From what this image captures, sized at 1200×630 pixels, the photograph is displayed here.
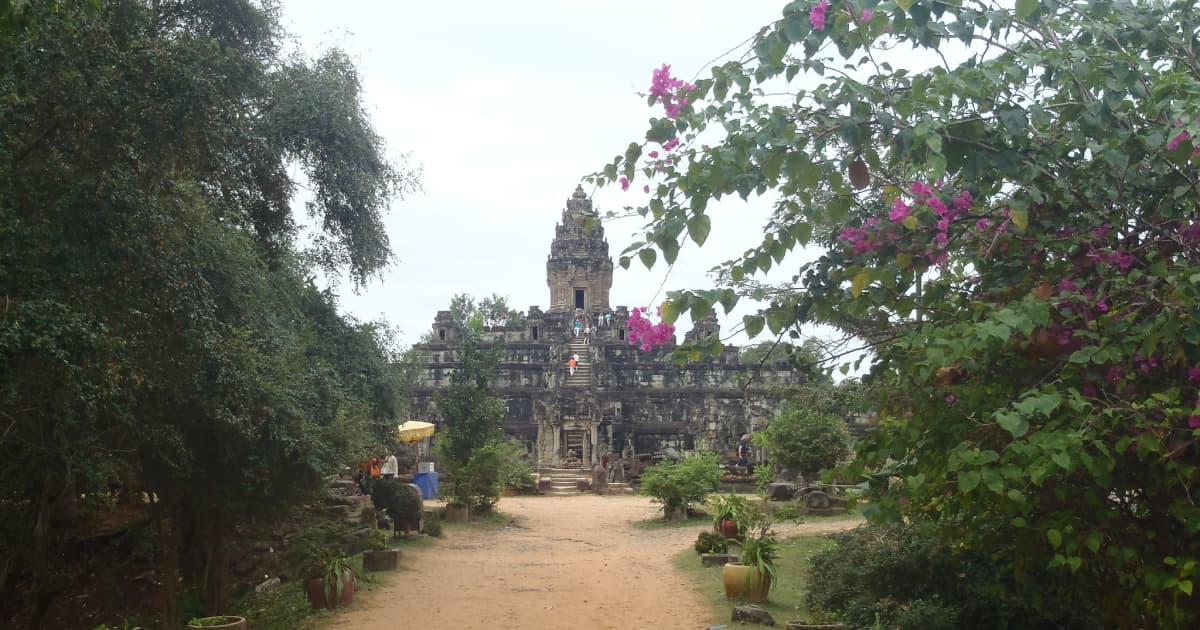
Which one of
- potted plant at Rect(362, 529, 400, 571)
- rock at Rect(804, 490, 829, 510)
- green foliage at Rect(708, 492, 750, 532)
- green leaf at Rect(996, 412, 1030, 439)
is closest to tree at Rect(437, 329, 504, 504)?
rock at Rect(804, 490, 829, 510)

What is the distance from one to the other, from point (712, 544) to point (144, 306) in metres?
8.53

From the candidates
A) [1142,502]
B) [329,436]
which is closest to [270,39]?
[329,436]

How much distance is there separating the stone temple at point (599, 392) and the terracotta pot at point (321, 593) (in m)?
20.4

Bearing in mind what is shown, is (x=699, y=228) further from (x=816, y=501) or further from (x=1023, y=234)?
(x=816, y=501)

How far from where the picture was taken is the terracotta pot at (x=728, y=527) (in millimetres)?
14102

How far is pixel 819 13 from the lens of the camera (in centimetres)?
397

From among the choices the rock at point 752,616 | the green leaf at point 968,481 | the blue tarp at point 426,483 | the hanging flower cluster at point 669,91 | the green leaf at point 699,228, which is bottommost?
the rock at point 752,616

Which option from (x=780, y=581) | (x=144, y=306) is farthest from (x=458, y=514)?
(x=144, y=306)

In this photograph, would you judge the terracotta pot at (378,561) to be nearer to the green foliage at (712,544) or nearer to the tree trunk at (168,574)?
the tree trunk at (168,574)

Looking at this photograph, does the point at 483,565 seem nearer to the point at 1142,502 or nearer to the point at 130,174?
the point at 130,174

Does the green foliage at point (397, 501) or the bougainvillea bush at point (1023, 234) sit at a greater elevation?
the bougainvillea bush at point (1023, 234)

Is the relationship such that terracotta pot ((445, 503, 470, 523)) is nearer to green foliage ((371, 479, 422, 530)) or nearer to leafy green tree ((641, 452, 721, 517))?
green foliage ((371, 479, 422, 530))

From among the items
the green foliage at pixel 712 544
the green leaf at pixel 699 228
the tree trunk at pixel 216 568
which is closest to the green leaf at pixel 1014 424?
the green leaf at pixel 699 228

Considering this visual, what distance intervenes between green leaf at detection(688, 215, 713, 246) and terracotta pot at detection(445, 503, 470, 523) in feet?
50.6
